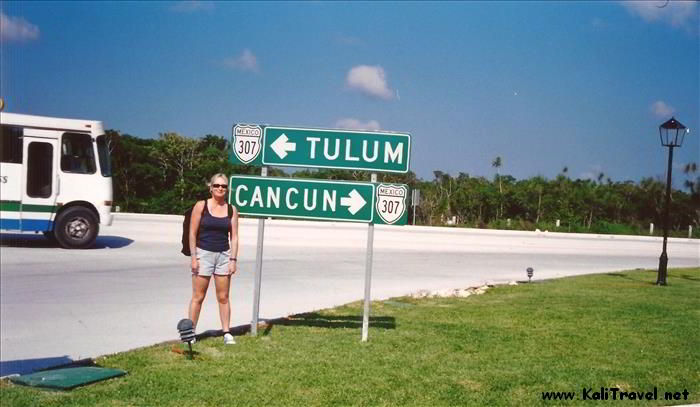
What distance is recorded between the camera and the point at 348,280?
14.5m

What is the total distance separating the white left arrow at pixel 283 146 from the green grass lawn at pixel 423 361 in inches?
84.6

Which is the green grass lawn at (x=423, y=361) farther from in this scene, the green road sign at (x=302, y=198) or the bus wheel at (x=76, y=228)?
the bus wheel at (x=76, y=228)

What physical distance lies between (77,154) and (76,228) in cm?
198

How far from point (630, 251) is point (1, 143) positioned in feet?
76.3

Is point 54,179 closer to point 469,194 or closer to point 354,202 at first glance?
point 354,202

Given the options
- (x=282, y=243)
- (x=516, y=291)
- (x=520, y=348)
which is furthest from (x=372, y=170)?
(x=282, y=243)

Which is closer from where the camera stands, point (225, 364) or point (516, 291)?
point (225, 364)

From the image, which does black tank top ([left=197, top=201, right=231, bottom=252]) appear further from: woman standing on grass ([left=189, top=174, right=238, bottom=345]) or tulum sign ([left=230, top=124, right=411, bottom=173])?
tulum sign ([left=230, top=124, right=411, bottom=173])

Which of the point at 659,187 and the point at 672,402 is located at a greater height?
the point at 659,187

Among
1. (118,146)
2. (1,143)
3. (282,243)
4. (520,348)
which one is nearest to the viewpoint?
(520,348)

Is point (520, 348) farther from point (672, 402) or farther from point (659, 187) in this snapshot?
point (659, 187)

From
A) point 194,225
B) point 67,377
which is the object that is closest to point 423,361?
point 194,225

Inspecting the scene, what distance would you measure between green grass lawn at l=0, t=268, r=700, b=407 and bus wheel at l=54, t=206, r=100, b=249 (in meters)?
10.2

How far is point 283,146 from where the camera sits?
8250 mm
